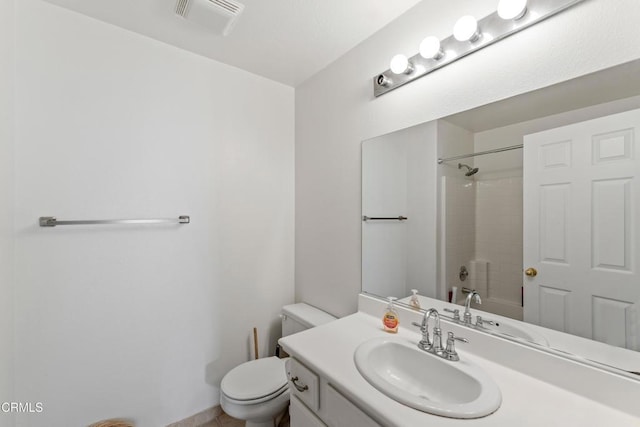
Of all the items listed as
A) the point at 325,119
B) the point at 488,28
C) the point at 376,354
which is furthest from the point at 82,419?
the point at 488,28

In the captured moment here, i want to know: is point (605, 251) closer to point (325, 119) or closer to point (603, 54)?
point (603, 54)

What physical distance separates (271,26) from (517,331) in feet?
5.77

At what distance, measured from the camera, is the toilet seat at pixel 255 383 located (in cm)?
134

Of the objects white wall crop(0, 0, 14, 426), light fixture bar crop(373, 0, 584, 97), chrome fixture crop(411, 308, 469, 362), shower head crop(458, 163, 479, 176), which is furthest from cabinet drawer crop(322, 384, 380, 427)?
light fixture bar crop(373, 0, 584, 97)

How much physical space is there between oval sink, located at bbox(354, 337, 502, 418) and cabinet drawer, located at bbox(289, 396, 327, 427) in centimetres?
28

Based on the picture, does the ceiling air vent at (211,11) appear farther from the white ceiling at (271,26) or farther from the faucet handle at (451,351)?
the faucet handle at (451,351)

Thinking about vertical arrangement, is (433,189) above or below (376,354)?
above

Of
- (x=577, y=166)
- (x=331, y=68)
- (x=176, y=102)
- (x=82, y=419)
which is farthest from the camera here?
(x=331, y=68)

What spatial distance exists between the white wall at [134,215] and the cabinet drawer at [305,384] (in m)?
0.83

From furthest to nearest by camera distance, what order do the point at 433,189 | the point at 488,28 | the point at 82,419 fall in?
1. the point at 82,419
2. the point at 433,189
3. the point at 488,28

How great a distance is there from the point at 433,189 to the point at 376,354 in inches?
29.5

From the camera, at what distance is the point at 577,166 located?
852 mm

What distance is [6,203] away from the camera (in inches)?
43.4

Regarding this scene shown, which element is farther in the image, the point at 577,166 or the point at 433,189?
the point at 433,189
